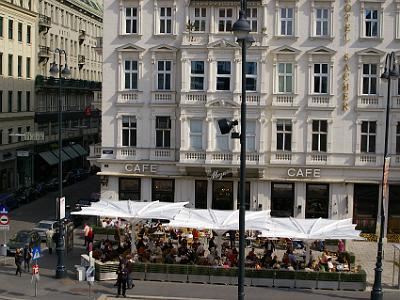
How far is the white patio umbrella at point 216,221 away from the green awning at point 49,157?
119 feet

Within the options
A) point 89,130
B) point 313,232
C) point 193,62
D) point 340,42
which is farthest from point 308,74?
point 89,130

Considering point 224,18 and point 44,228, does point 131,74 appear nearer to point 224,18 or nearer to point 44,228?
point 224,18

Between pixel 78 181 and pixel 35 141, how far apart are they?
22.1 feet

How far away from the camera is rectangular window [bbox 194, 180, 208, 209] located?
4391 cm

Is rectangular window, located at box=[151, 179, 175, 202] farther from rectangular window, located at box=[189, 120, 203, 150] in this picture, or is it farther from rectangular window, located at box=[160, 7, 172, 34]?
rectangular window, located at box=[160, 7, 172, 34]

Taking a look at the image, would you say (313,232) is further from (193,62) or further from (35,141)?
(35,141)

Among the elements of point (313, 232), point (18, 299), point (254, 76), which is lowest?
point (18, 299)

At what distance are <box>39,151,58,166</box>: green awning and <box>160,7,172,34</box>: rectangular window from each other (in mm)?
28023

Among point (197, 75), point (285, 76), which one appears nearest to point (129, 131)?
point (197, 75)

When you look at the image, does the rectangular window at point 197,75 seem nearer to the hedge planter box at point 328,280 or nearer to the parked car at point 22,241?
the parked car at point 22,241

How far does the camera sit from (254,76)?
42.8 metres

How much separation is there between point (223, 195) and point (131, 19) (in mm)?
12610

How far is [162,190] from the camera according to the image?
44.6m

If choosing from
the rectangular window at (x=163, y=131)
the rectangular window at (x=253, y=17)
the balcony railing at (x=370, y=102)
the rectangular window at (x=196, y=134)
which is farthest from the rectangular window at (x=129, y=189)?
the balcony railing at (x=370, y=102)
